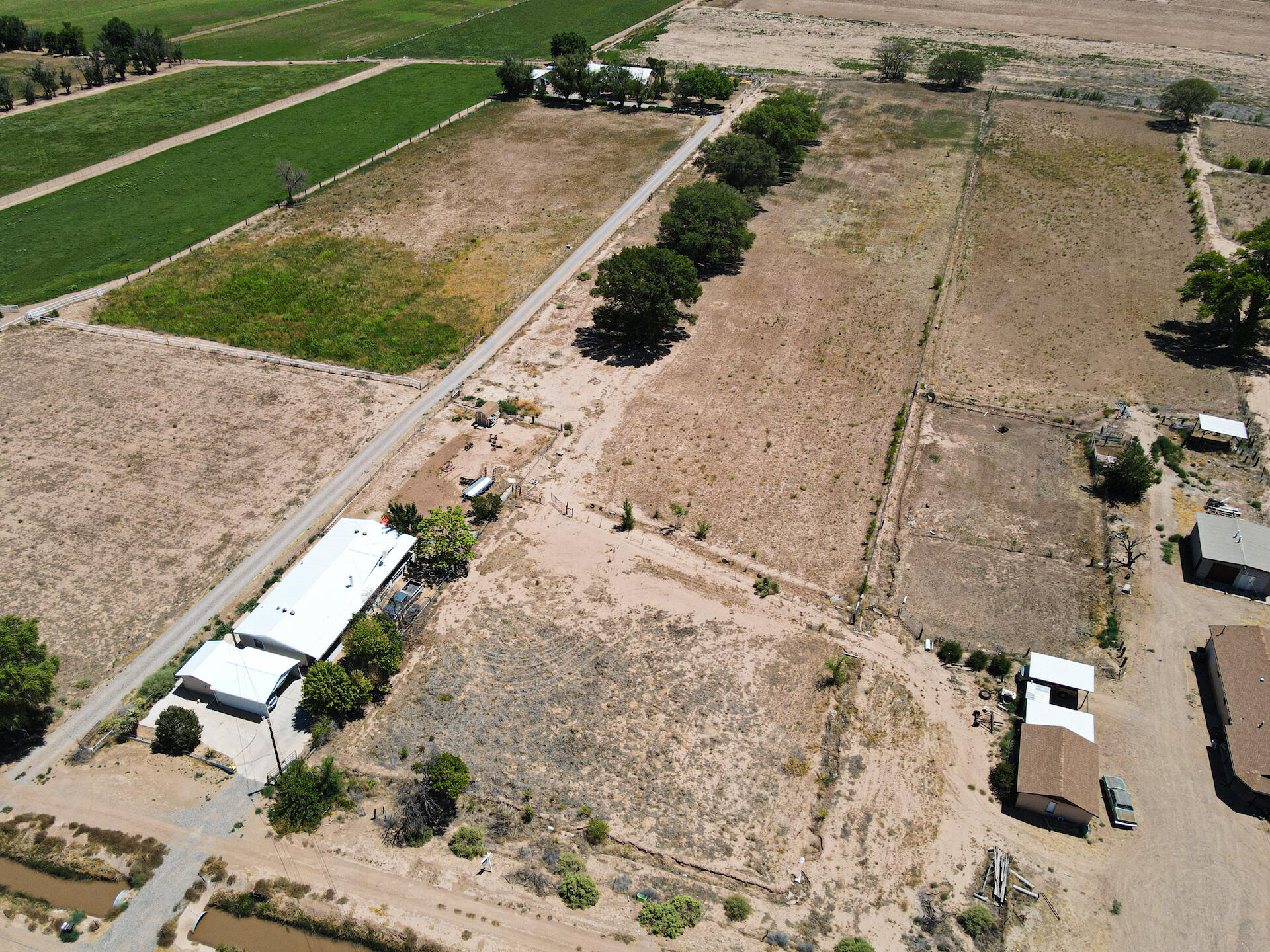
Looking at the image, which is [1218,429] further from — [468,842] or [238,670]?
[238,670]

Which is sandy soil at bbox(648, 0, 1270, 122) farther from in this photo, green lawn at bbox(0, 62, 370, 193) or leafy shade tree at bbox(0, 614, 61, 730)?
leafy shade tree at bbox(0, 614, 61, 730)

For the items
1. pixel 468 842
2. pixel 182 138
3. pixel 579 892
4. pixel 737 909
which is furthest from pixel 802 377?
pixel 182 138

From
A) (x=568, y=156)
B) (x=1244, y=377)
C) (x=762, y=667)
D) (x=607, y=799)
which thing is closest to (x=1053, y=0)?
(x=568, y=156)

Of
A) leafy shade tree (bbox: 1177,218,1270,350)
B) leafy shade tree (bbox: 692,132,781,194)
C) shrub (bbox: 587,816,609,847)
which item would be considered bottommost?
shrub (bbox: 587,816,609,847)

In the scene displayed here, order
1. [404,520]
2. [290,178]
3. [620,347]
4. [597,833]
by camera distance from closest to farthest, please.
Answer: [597,833], [404,520], [620,347], [290,178]

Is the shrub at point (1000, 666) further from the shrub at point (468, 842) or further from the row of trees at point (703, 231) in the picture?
the row of trees at point (703, 231)

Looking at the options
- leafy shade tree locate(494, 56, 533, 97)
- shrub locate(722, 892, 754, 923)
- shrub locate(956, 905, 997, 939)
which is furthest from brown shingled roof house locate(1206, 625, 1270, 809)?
leafy shade tree locate(494, 56, 533, 97)
